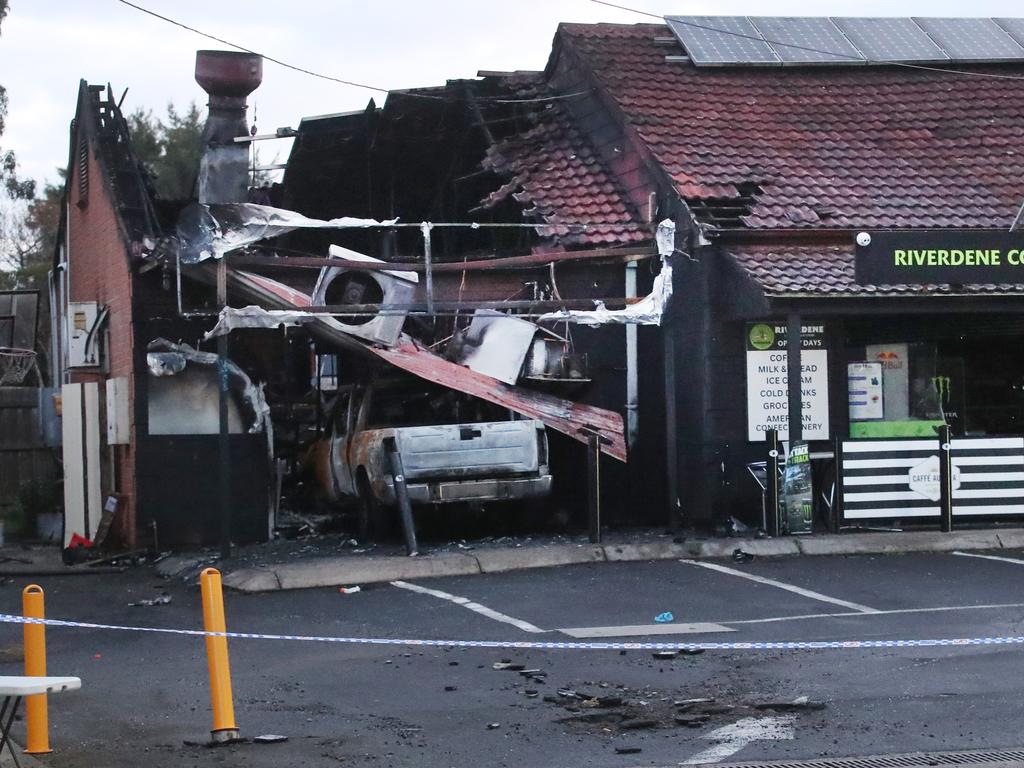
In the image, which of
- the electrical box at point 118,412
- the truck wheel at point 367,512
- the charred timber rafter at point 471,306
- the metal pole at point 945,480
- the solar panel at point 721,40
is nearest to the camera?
the charred timber rafter at point 471,306

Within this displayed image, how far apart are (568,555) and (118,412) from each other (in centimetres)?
618

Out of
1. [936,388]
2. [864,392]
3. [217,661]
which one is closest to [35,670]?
[217,661]

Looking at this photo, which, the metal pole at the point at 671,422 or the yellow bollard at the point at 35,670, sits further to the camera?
the metal pole at the point at 671,422

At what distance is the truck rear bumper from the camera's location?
52.6 ft

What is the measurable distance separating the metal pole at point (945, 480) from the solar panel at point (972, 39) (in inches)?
312

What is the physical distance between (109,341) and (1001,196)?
1170cm

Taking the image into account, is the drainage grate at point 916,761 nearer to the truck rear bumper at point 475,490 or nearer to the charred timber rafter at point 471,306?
the truck rear bumper at point 475,490

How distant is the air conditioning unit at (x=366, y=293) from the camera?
16938mm

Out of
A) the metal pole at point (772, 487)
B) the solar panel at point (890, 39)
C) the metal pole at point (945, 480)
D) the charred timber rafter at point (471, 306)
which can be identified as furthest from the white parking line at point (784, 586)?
the solar panel at point (890, 39)

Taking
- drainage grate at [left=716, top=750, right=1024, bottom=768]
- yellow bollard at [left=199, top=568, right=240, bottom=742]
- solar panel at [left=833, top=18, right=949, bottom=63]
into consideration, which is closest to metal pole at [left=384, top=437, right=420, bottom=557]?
yellow bollard at [left=199, top=568, right=240, bottom=742]

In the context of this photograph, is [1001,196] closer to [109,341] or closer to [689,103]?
[689,103]

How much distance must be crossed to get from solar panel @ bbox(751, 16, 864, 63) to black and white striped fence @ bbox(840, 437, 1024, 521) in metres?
7.32

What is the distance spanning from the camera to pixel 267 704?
9.01 meters

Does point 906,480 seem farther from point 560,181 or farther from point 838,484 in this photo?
point 560,181
